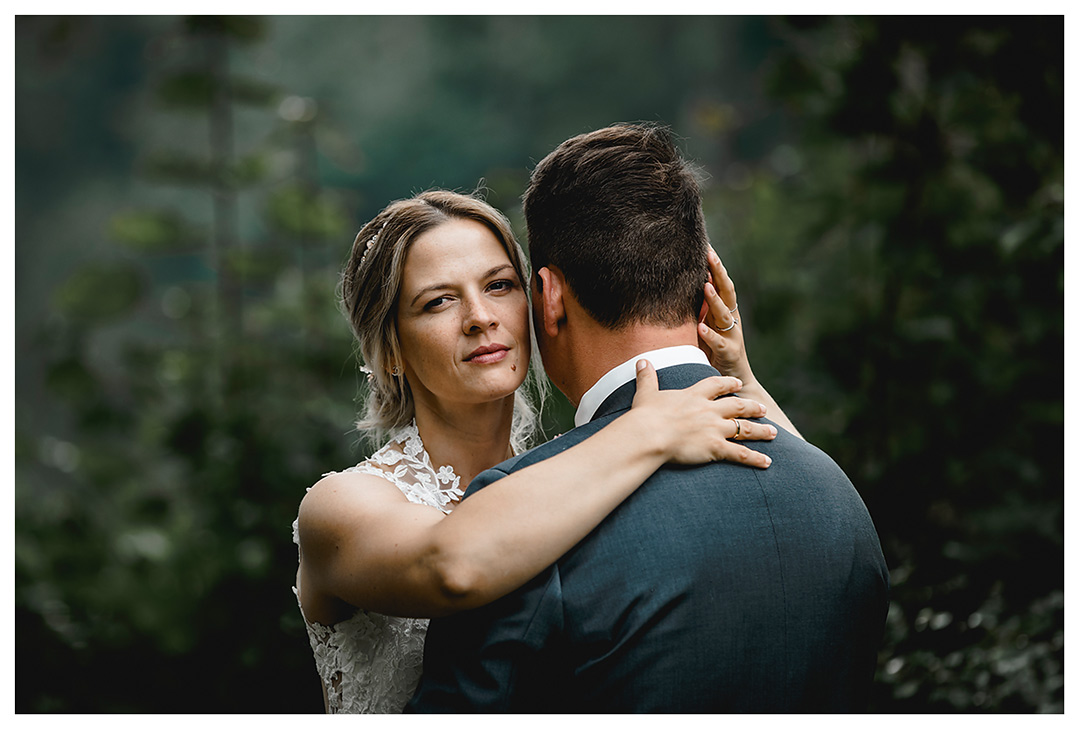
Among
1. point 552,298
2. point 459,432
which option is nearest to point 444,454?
point 459,432

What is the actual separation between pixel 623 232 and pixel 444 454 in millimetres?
770

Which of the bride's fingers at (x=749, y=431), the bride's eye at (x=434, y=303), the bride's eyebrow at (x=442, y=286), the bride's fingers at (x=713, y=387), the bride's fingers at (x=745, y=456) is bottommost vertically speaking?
the bride's fingers at (x=745, y=456)

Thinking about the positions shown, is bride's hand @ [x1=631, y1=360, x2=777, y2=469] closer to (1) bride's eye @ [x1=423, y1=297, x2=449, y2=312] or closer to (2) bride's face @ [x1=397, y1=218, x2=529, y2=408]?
(2) bride's face @ [x1=397, y1=218, x2=529, y2=408]

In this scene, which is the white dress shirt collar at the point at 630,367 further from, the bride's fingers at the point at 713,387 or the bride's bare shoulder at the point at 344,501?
the bride's bare shoulder at the point at 344,501

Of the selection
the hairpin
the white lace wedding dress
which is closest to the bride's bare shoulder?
the white lace wedding dress

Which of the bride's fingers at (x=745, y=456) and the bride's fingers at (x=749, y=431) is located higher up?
the bride's fingers at (x=749, y=431)

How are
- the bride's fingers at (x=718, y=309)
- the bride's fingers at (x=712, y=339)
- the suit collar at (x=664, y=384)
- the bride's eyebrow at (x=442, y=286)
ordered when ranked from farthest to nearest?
the bride's eyebrow at (x=442, y=286) → the bride's fingers at (x=712, y=339) → the bride's fingers at (x=718, y=309) → the suit collar at (x=664, y=384)

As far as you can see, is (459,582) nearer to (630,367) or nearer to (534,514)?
(534,514)

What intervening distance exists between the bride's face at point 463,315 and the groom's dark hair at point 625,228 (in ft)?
0.95

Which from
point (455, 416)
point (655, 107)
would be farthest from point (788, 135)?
point (455, 416)

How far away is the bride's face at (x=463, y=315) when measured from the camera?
181 centimetres

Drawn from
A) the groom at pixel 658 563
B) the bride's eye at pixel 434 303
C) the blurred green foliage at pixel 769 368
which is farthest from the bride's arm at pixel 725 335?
the blurred green foliage at pixel 769 368

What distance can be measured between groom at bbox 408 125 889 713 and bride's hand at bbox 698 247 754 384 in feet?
0.35

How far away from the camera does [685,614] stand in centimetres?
131
